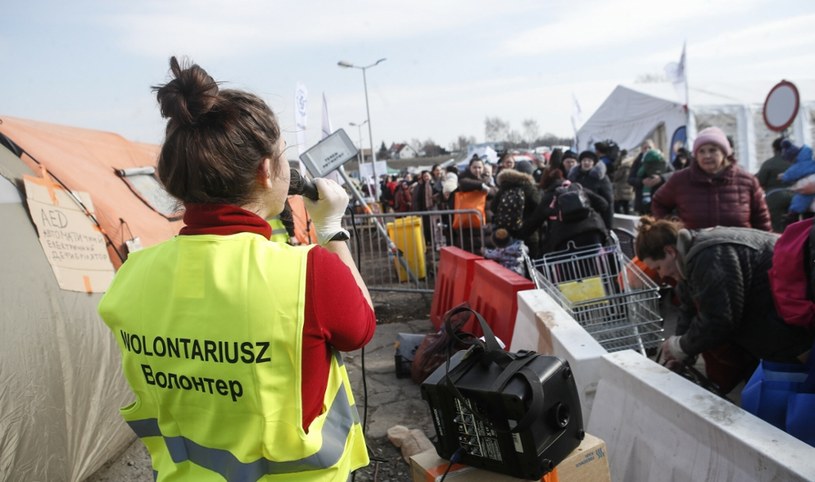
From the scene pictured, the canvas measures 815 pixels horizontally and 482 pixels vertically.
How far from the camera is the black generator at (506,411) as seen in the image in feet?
6.30

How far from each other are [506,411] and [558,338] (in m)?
1.62

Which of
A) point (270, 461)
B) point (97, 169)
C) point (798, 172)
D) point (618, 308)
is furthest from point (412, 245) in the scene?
point (270, 461)

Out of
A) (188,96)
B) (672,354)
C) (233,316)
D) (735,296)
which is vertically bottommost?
(672,354)

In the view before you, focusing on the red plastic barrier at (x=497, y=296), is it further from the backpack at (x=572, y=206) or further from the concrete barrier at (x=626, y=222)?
the concrete barrier at (x=626, y=222)

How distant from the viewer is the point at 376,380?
5391 mm

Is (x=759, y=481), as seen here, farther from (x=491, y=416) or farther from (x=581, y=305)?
(x=581, y=305)

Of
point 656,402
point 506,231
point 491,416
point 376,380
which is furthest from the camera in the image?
point 506,231

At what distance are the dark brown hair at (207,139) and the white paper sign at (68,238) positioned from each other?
254cm

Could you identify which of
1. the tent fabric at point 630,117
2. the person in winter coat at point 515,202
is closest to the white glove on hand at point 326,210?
the person in winter coat at point 515,202

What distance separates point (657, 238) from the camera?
350 centimetres

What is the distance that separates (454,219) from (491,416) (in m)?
7.53

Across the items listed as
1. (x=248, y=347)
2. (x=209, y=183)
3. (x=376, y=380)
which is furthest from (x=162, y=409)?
(x=376, y=380)

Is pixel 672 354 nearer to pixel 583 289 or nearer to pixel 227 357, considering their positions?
pixel 583 289

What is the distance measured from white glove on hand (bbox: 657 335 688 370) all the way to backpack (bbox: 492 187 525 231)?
12.1 ft
